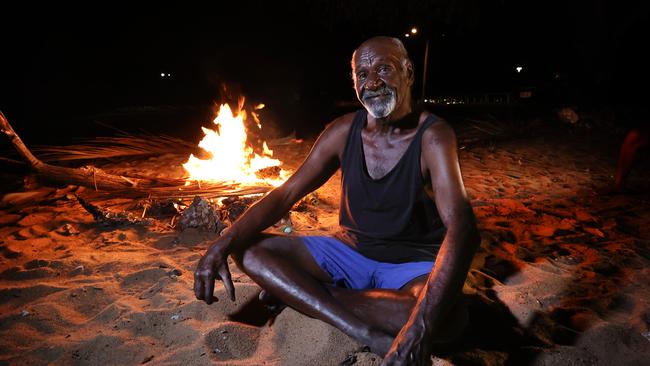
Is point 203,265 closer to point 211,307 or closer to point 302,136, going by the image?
point 211,307

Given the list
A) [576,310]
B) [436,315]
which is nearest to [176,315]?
[436,315]

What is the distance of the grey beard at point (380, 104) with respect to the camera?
221 cm

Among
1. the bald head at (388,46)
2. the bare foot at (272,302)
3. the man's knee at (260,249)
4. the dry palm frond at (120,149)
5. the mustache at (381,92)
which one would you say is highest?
the bald head at (388,46)

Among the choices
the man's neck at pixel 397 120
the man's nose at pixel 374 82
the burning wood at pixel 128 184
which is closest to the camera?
the man's nose at pixel 374 82

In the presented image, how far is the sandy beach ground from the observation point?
6.68ft

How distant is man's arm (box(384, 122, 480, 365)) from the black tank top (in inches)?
4.6

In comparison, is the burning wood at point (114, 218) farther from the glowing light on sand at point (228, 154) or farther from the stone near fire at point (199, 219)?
the glowing light on sand at point (228, 154)

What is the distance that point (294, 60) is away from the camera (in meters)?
15.7

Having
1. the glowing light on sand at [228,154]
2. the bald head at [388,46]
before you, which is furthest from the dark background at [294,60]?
the bald head at [388,46]

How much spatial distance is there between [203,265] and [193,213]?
1885 mm

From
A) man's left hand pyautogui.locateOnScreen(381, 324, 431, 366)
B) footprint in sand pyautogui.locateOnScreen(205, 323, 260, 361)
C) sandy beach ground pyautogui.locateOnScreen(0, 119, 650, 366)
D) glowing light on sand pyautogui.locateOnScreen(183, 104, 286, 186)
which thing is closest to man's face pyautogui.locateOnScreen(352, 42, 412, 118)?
man's left hand pyautogui.locateOnScreen(381, 324, 431, 366)

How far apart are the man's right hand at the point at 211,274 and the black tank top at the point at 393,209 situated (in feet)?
2.54

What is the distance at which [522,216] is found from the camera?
427 centimetres

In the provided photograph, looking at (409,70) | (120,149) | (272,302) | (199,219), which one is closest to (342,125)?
(409,70)
